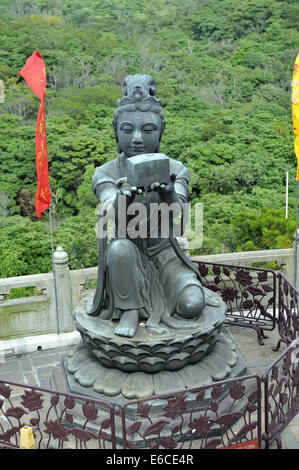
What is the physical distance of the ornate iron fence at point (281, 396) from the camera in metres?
4.32

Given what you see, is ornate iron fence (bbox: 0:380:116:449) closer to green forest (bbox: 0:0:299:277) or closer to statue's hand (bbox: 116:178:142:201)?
statue's hand (bbox: 116:178:142:201)

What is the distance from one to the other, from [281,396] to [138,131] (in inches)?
105

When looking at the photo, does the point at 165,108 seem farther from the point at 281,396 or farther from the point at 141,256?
the point at 281,396

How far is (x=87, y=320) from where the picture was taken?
5.24 meters

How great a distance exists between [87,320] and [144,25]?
121ft

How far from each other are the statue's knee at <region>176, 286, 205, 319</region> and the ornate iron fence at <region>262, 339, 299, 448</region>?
84 cm

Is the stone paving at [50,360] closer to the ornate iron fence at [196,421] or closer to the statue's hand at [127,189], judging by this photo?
the ornate iron fence at [196,421]

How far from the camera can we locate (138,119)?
5.06 m

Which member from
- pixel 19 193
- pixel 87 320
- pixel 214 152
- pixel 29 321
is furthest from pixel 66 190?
pixel 87 320

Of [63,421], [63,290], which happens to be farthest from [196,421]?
[63,290]

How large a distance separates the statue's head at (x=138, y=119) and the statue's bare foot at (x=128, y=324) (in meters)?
1.49

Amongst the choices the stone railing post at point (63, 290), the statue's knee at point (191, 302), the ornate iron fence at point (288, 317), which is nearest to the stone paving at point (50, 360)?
the ornate iron fence at point (288, 317)

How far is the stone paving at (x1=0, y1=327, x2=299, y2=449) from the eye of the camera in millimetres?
5895

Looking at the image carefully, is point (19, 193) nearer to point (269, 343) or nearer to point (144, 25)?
point (269, 343)
